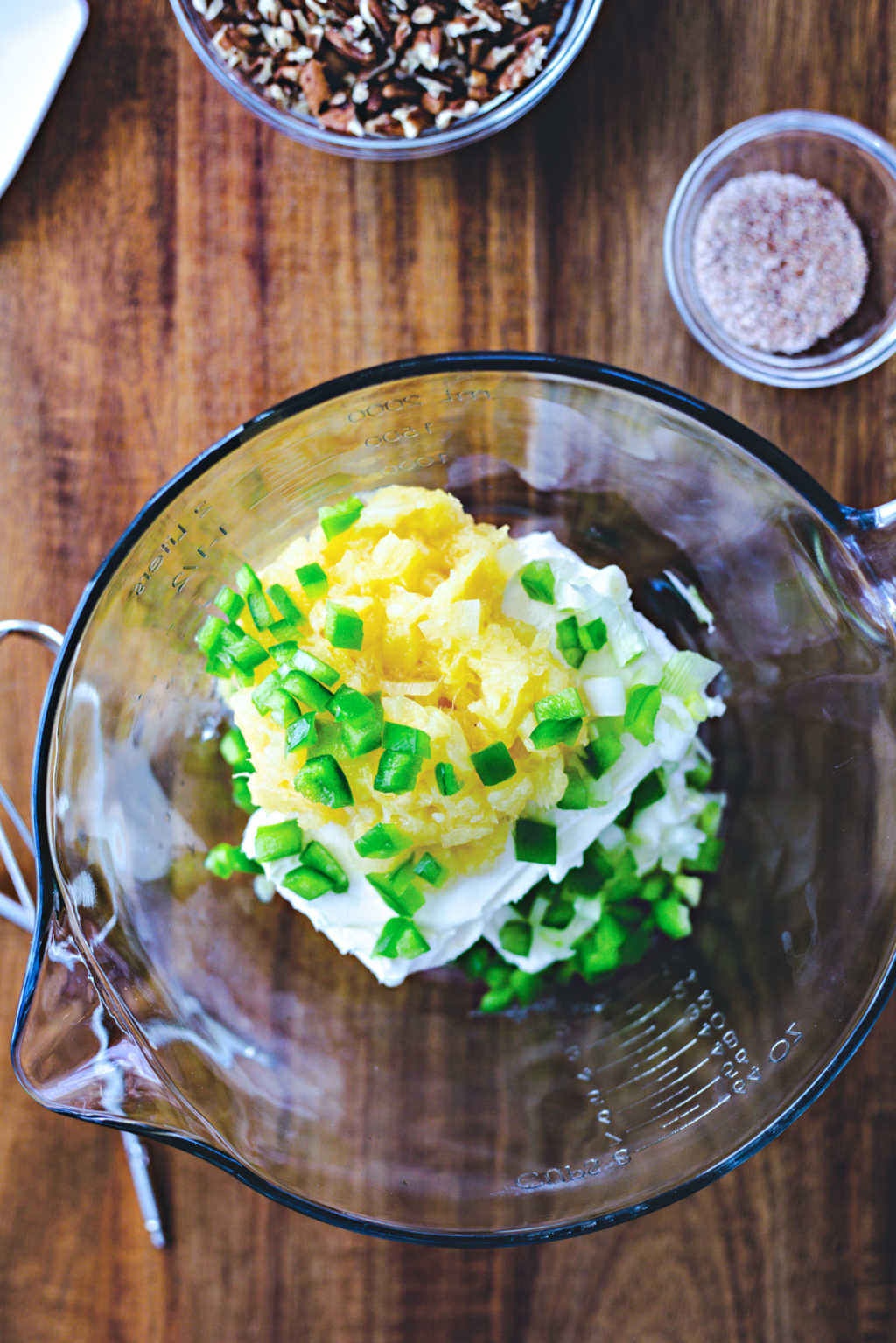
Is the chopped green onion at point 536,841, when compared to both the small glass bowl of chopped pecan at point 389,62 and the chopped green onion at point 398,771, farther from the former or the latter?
the small glass bowl of chopped pecan at point 389,62

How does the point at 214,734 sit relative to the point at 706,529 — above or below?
below

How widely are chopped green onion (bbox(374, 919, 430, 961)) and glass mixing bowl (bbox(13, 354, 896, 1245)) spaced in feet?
0.61

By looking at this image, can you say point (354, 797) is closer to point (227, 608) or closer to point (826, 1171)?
point (227, 608)

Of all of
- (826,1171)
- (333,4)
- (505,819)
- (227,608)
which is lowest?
(826,1171)

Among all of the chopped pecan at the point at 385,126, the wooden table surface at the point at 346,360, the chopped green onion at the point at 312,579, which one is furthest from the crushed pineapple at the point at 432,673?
the chopped pecan at the point at 385,126

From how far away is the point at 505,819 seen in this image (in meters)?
0.95

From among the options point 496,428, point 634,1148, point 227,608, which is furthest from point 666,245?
point 634,1148

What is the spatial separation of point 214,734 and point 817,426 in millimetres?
749

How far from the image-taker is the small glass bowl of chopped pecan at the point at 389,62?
3.79ft

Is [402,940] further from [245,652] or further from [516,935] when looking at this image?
[245,652]

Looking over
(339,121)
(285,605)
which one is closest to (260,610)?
(285,605)

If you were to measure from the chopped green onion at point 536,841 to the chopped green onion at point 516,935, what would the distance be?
0.16 meters

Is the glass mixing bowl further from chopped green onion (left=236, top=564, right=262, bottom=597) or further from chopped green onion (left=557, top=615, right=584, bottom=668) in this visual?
chopped green onion (left=557, top=615, right=584, bottom=668)

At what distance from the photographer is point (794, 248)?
4.17ft
